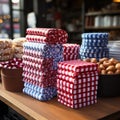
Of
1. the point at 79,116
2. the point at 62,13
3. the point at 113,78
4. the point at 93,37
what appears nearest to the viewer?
the point at 79,116

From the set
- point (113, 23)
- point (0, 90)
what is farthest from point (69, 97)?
point (113, 23)

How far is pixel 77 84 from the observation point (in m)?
1.29

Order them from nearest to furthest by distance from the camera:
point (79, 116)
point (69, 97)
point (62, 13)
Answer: point (79, 116) → point (69, 97) → point (62, 13)

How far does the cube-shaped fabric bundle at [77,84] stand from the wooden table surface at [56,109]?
0.04 metres

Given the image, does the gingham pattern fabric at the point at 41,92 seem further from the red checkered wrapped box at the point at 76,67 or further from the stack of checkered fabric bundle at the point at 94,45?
the stack of checkered fabric bundle at the point at 94,45

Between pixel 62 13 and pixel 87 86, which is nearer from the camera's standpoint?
pixel 87 86

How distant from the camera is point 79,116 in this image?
121 centimetres

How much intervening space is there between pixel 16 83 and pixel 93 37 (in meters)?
0.64

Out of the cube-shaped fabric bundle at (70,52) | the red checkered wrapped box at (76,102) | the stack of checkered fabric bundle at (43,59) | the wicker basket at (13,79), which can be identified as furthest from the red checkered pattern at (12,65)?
the red checkered wrapped box at (76,102)

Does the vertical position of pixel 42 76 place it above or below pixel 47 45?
below

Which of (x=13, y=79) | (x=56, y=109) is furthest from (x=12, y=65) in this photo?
(x=56, y=109)

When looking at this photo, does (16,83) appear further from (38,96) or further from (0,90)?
(38,96)

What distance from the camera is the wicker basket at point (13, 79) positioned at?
161 centimetres

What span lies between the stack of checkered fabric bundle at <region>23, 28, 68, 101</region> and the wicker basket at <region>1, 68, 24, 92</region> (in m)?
0.13
